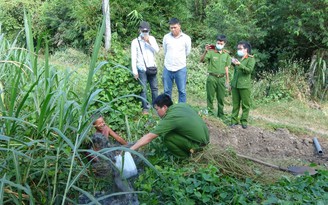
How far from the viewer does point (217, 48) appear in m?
6.48

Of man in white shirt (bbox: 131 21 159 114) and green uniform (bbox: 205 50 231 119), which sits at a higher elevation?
man in white shirt (bbox: 131 21 159 114)

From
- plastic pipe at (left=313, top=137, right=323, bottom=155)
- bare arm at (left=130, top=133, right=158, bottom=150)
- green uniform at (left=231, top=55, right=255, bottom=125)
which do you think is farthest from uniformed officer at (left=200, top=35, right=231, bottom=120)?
bare arm at (left=130, top=133, right=158, bottom=150)

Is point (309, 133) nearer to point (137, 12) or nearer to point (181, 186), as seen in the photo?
point (181, 186)

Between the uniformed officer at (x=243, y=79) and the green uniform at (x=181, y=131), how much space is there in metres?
2.25

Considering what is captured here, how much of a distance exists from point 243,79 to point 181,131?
255 centimetres

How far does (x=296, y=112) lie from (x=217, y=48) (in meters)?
2.62

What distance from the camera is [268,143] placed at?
579 centimetres

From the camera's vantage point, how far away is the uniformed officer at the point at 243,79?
6.00m

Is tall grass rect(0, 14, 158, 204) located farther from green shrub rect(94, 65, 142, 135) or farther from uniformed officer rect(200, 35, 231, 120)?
uniformed officer rect(200, 35, 231, 120)

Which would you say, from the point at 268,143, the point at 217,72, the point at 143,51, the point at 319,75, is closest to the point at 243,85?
the point at 217,72

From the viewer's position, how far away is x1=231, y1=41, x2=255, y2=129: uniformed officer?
19.7 ft

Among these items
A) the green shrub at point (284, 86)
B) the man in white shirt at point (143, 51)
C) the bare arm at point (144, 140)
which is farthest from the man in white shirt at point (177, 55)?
the green shrub at point (284, 86)

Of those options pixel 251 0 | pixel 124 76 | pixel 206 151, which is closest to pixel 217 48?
pixel 124 76

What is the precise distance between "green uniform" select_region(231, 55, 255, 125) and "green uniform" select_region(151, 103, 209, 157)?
2.28 meters
